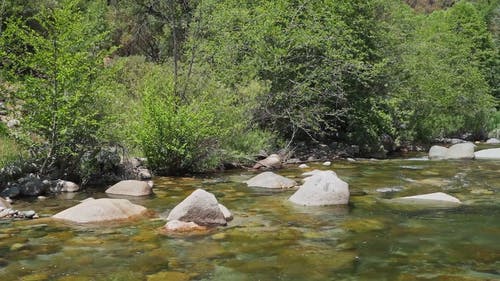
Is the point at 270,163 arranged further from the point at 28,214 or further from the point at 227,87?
the point at 28,214

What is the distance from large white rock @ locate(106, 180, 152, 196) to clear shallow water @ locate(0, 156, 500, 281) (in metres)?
0.33

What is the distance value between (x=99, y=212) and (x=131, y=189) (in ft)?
8.09

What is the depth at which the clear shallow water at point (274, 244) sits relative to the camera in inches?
266

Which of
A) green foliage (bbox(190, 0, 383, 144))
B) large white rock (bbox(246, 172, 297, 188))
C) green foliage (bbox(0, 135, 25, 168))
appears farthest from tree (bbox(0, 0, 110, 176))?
green foliage (bbox(190, 0, 383, 144))

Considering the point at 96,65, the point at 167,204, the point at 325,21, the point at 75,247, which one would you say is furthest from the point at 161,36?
the point at 75,247

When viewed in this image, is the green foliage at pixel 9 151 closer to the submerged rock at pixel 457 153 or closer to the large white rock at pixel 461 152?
the submerged rock at pixel 457 153

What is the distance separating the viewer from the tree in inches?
460

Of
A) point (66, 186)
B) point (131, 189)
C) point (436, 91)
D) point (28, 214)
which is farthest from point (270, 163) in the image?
point (436, 91)

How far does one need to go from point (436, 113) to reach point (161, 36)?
52.6ft

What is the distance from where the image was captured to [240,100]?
18.1m

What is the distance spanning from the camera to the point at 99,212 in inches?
370

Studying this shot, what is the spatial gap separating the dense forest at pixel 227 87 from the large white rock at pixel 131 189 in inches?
50.6

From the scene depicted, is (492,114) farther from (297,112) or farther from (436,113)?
(297,112)

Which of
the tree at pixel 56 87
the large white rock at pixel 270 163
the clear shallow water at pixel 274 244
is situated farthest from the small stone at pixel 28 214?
the large white rock at pixel 270 163
